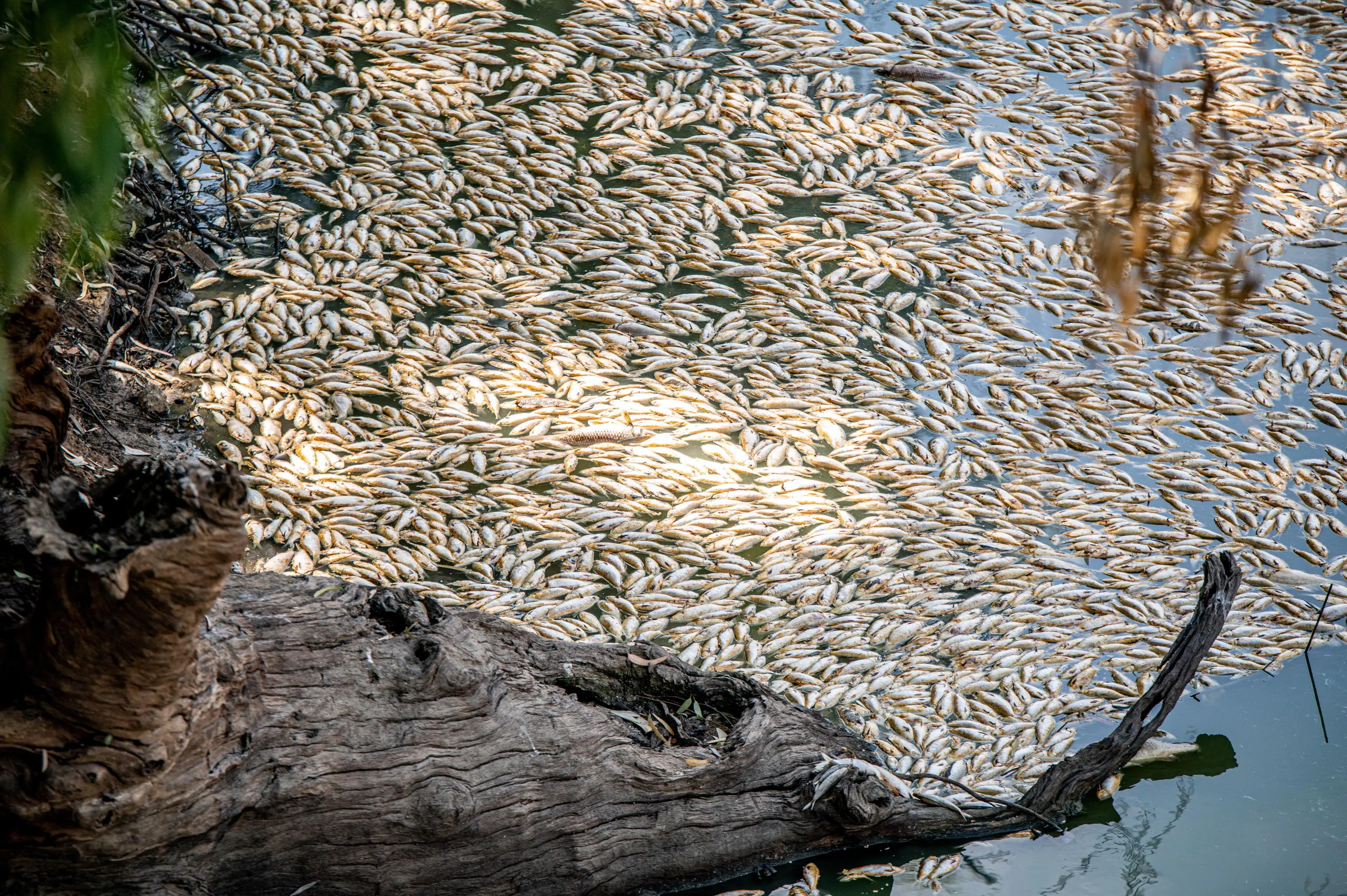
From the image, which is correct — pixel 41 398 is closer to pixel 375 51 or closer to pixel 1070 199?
pixel 375 51

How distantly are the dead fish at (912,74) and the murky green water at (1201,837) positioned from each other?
4342 millimetres

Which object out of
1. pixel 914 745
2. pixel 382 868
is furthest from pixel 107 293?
pixel 914 745

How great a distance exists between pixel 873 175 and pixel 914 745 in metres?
3.60

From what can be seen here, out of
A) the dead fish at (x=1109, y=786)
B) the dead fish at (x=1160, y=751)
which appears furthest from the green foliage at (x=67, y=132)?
the dead fish at (x=1160, y=751)

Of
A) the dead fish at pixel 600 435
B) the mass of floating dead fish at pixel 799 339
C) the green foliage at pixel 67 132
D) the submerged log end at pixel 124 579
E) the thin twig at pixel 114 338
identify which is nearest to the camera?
the green foliage at pixel 67 132

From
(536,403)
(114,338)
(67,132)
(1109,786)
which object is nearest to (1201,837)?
(1109,786)

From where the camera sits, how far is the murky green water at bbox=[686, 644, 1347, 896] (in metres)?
3.06

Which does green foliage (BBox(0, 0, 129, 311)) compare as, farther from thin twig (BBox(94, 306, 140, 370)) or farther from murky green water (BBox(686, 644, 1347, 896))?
thin twig (BBox(94, 306, 140, 370))

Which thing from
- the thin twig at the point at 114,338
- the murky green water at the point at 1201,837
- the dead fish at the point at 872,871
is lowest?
the dead fish at the point at 872,871

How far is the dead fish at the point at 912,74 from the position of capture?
21.6 feet

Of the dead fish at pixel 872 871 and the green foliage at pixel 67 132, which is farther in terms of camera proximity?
the dead fish at pixel 872 871

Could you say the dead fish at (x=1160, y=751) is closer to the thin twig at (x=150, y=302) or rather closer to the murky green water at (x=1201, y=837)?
the murky green water at (x=1201, y=837)

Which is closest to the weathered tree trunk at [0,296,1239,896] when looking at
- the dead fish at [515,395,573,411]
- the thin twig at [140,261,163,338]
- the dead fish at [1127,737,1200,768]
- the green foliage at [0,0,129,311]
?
the dead fish at [1127,737,1200,768]

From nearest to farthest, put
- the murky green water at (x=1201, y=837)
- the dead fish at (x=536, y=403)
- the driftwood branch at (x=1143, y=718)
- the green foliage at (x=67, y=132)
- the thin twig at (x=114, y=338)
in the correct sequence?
the green foliage at (x=67, y=132)
the murky green water at (x=1201, y=837)
the driftwood branch at (x=1143, y=718)
the thin twig at (x=114, y=338)
the dead fish at (x=536, y=403)
